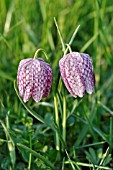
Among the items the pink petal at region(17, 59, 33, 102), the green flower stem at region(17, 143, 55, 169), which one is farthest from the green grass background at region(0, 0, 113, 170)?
the pink petal at region(17, 59, 33, 102)

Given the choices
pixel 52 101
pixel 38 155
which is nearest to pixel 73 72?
pixel 38 155

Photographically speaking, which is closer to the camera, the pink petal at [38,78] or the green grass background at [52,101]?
the pink petal at [38,78]

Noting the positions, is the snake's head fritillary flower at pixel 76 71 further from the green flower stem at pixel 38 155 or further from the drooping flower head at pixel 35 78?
the green flower stem at pixel 38 155

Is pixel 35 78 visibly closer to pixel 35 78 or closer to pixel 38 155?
pixel 35 78

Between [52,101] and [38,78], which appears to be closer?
[38,78]

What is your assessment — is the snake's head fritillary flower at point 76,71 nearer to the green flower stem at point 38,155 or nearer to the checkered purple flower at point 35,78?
the checkered purple flower at point 35,78

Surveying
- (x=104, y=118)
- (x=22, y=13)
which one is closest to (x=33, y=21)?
(x=22, y=13)

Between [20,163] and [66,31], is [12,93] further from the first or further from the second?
[66,31]

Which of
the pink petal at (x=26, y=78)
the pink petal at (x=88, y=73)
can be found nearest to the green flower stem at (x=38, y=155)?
the pink petal at (x=26, y=78)

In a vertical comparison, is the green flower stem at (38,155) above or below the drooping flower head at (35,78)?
below
